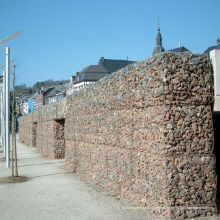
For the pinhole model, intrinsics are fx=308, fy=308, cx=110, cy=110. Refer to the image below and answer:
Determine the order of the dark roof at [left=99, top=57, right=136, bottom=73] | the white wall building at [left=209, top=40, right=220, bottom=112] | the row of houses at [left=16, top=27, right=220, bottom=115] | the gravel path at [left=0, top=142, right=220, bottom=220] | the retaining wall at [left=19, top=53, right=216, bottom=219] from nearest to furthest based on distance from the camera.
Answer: the retaining wall at [left=19, top=53, right=216, bottom=219]
the white wall building at [left=209, top=40, right=220, bottom=112]
the gravel path at [left=0, top=142, right=220, bottom=220]
the row of houses at [left=16, top=27, right=220, bottom=115]
the dark roof at [left=99, top=57, right=136, bottom=73]

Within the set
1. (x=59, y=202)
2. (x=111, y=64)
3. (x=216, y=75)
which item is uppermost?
(x=111, y=64)

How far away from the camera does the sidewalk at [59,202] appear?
627cm

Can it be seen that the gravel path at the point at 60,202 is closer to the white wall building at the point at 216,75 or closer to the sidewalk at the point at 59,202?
the sidewalk at the point at 59,202

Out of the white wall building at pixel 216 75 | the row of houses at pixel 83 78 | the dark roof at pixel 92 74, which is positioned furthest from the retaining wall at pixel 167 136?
the dark roof at pixel 92 74

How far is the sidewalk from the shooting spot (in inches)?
247

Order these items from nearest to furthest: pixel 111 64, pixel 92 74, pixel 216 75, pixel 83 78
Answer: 1. pixel 216 75
2. pixel 83 78
3. pixel 92 74
4. pixel 111 64

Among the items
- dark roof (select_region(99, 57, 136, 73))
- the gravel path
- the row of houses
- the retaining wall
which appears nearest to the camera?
the retaining wall

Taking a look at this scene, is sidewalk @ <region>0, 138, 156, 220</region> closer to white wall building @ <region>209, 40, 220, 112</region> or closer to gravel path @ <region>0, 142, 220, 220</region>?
gravel path @ <region>0, 142, 220, 220</region>

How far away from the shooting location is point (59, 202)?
7.46 meters

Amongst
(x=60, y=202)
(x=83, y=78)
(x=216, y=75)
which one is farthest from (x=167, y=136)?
(x=83, y=78)

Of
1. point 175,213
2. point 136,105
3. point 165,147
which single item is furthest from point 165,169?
point 136,105

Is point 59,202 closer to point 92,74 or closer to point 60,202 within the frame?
point 60,202

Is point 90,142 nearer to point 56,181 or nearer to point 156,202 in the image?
point 56,181

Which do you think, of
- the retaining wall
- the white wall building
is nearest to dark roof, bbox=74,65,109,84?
the retaining wall
